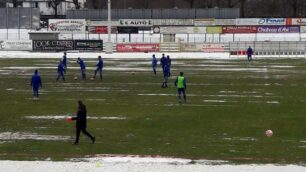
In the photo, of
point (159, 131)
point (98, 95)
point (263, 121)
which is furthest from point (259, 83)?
point (159, 131)

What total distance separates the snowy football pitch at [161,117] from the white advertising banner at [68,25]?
138ft

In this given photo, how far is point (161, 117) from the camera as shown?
815 inches

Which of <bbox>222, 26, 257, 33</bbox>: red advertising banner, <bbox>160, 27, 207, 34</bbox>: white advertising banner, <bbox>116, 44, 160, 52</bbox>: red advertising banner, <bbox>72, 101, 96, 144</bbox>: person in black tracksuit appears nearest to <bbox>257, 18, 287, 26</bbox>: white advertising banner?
<bbox>222, 26, 257, 33</bbox>: red advertising banner

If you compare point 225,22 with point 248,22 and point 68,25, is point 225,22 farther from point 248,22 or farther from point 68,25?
point 68,25

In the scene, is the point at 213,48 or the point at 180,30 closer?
the point at 213,48

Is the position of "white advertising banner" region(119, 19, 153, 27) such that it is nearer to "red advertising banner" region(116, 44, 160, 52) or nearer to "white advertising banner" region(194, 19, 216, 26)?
"white advertising banner" region(194, 19, 216, 26)

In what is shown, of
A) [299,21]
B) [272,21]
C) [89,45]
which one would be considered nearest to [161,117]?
[89,45]

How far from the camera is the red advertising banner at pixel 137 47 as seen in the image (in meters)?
63.1

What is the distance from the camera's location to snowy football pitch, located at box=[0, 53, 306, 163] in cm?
1545

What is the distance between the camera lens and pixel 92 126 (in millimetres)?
19031

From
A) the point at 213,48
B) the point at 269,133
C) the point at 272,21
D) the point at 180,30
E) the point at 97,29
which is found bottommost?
the point at 269,133

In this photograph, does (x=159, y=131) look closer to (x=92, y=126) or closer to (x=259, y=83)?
(x=92, y=126)

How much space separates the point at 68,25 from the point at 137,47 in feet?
59.1

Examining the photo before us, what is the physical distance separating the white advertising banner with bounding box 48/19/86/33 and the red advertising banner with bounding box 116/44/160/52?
1597 centimetres
